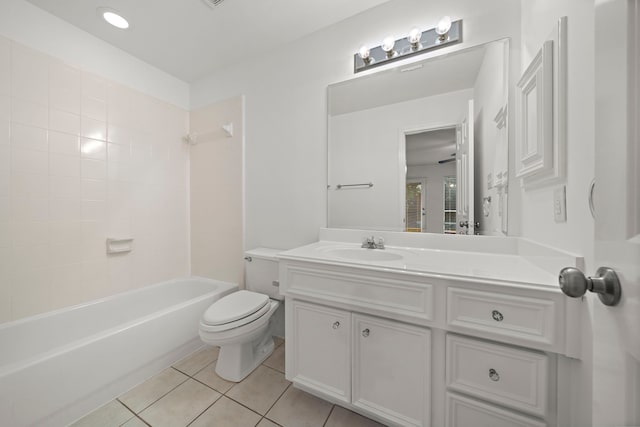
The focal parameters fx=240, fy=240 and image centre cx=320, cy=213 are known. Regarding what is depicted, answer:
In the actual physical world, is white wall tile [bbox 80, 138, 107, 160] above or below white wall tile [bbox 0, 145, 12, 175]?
above

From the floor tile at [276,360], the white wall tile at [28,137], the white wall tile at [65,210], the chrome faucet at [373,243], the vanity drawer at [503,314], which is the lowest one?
the floor tile at [276,360]

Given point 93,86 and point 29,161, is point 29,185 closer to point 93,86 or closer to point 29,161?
point 29,161

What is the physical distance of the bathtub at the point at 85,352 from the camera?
1.09 meters

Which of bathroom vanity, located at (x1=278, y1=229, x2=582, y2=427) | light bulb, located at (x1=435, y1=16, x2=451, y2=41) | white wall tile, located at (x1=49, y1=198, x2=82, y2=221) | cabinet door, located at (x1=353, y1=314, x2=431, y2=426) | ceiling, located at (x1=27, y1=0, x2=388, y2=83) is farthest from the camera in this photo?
white wall tile, located at (x1=49, y1=198, x2=82, y2=221)

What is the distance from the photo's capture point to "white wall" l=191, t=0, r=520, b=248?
1.54 m

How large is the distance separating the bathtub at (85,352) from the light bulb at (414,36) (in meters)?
2.24

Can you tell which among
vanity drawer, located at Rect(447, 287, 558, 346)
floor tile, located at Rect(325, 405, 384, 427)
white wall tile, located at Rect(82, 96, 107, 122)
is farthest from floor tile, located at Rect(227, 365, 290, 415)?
white wall tile, located at Rect(82, 96, 107, 122)

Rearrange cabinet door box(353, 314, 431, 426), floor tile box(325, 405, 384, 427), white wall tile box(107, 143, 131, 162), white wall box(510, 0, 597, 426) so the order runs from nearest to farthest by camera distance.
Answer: white wall box(510, 0, 597, 426), cabinet door box(353, 314, 431, 426), floor tile box(325, 405, 384, 427), white wall tile box(107, 143, 131, 162)

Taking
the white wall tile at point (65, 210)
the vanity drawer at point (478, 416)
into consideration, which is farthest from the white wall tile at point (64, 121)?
the vanity drawer at point (478, 416)

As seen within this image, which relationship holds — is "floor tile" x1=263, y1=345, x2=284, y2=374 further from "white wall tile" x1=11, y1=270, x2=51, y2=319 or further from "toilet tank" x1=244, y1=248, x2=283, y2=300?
"white wall tile" x1=11, y1=270, x2=51, y2=319

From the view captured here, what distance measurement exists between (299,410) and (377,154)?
1.57 metres

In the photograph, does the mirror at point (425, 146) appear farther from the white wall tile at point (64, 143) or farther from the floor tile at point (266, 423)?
the white wall tile at point (64, 143)

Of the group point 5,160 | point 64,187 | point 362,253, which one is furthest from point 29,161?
point 362,253

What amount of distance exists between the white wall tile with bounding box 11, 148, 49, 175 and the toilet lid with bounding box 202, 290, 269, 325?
1448 mm
